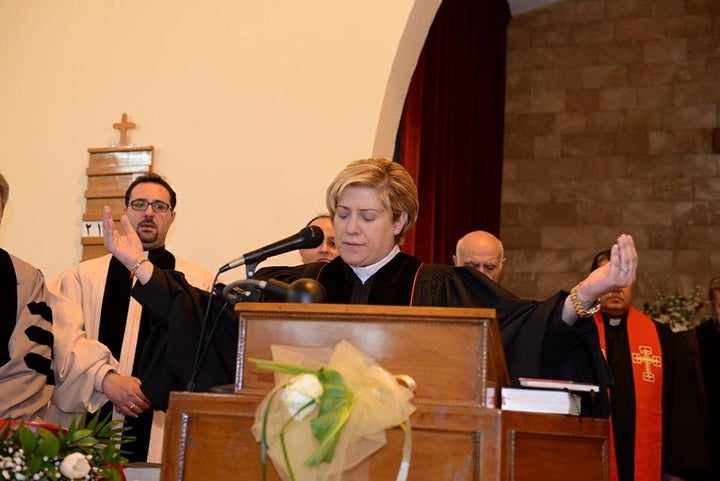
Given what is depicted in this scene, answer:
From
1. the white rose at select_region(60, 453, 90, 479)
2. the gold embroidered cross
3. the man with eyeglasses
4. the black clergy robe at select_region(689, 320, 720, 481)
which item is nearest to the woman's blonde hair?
the white rose at select_region(60, 453, 90, 479)

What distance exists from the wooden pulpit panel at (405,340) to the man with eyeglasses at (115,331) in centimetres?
212

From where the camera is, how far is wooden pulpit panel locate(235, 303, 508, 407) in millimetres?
2256

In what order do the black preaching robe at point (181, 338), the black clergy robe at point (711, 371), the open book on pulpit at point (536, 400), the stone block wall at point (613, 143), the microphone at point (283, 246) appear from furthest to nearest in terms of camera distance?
the stone block wall at point (613, 143) → the black clergy robe at point (711, 371) → the black preaching robe at point (181, 338) → the microphone at point (283, 246) → the open book on pulpit at point (536, 400)

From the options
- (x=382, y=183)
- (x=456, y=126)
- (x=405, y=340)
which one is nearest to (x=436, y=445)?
(x=405, y=340)

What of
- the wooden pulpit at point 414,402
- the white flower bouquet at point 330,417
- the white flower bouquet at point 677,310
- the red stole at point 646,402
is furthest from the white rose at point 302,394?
the white flower bouquet at point 677,310

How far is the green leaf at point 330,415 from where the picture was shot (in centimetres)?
202

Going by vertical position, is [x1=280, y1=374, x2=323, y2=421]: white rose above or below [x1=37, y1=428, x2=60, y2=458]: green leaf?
above

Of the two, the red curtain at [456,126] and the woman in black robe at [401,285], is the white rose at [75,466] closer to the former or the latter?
the woman in black robe at [401,285]

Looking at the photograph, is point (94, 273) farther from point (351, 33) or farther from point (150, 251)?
point (351, 33)

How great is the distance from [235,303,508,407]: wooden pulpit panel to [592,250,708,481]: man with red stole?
10.3 ft

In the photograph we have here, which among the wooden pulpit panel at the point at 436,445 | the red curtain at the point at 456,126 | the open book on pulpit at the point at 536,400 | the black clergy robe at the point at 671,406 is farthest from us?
the red curtain at the point at 456,126

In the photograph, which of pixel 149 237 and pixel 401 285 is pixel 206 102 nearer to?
pixel 149 237

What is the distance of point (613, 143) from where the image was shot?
31.2 ft

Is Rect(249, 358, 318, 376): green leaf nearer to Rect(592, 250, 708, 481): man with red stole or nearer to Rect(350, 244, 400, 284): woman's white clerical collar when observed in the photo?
Rect(350, 244, 400, 284): woman's white clerical collar
